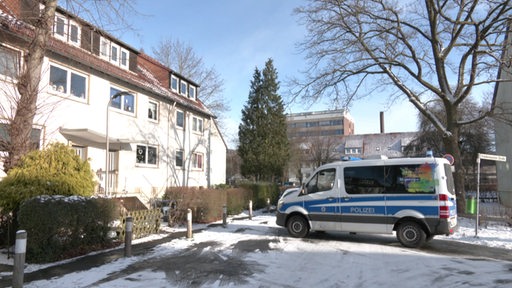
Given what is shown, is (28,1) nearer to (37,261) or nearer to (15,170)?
(15,170)

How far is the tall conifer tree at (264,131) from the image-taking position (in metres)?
32.9

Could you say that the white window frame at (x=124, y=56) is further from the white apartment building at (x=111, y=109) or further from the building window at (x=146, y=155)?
the building window at (x=146, y=155)

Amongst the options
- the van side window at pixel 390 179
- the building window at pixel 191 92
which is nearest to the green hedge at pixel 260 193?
the building window at pixel 191 92

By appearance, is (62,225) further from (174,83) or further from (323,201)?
(174,83)

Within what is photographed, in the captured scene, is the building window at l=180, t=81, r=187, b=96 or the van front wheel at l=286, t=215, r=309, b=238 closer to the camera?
the van front wheel at l=286, t=215, r=309, b=238

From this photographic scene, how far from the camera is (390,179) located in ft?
35.2

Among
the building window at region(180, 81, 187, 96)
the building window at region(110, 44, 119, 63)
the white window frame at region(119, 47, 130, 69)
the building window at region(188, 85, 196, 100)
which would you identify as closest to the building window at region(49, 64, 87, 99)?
the building window at region(110, 44, 119, 63)

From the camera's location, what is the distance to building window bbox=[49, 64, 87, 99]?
14803mm

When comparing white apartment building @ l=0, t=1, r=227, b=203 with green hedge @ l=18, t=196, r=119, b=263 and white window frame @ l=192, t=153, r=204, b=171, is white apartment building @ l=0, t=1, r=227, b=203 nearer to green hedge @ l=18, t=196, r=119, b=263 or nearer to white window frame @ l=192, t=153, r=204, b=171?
white window frame @ l=192, t=153, r=204, b=171

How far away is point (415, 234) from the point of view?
10.3 meters

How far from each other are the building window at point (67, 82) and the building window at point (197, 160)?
38.6 feet

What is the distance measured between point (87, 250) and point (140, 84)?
1212 centimetres

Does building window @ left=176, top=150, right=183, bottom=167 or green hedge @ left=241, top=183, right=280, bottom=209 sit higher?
building window @ left=176, top=150, right=183, bottom=167

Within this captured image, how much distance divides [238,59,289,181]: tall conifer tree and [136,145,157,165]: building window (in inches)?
481
